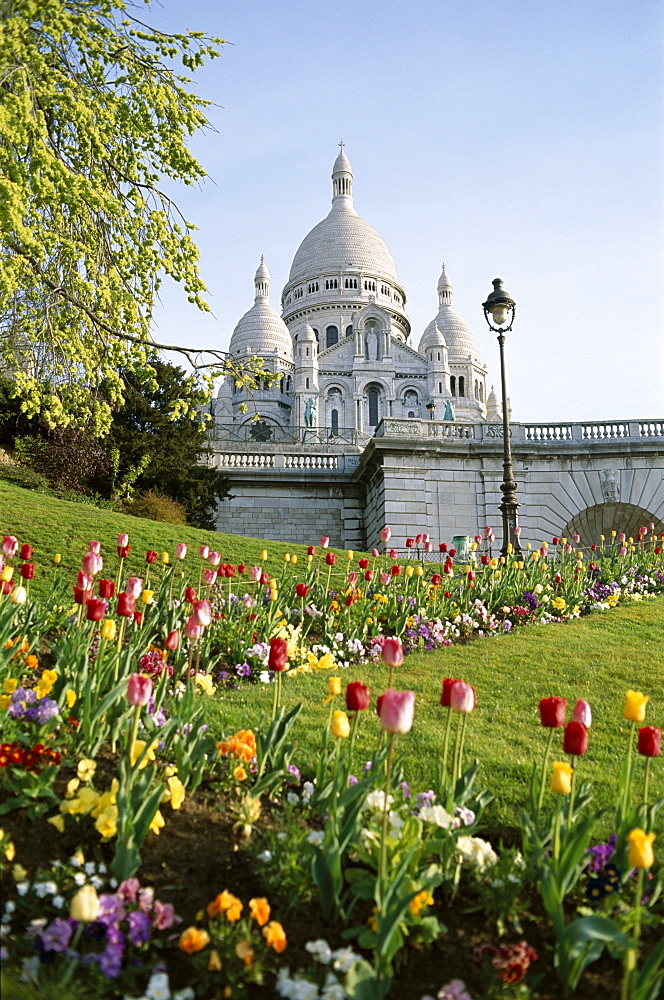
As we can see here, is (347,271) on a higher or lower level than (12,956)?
higher

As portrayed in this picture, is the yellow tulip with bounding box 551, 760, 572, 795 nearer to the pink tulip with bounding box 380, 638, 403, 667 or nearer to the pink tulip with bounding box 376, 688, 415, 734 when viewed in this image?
the pink tulip with bounding box 376, 688, 415, 734

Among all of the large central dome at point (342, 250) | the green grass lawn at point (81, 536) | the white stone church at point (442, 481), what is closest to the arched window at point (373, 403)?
the large central dome at point (342, 250)

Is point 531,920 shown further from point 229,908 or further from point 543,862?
point 229,908

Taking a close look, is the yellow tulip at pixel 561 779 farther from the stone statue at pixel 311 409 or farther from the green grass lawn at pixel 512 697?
the stone statue at pixel 311 409

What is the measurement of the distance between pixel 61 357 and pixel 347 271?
2826 inches

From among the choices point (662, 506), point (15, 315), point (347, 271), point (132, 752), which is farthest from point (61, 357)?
point (347, 271)

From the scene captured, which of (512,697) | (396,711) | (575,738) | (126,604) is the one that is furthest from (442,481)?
(396,711)

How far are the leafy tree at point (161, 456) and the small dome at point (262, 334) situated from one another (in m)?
55.3

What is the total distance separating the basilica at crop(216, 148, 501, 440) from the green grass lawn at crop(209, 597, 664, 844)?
48741 millimetres

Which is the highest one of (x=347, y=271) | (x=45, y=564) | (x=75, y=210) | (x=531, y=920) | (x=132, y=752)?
(x=347, y=271)

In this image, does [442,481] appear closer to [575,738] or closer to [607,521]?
[607,521]

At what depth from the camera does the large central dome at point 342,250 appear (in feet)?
265

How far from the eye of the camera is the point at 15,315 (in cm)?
1130

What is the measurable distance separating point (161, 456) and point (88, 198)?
10933 mm
